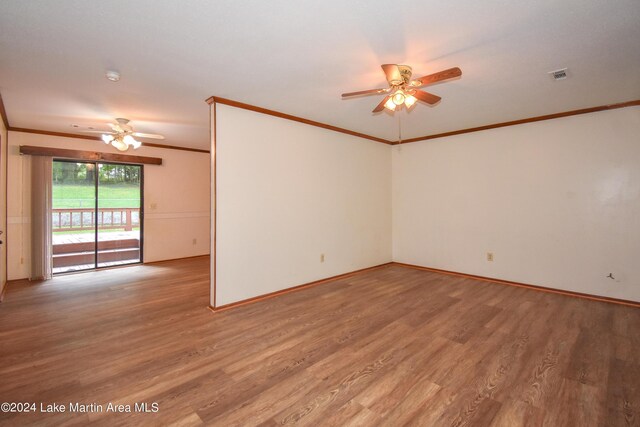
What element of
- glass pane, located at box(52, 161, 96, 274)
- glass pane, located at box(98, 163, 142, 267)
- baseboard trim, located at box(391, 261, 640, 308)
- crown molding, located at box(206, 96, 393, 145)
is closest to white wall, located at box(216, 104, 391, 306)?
crown molding, located at box(206, 96, 393, 145)

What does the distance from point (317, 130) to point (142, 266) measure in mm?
4424

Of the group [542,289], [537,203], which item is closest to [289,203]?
[537,203]

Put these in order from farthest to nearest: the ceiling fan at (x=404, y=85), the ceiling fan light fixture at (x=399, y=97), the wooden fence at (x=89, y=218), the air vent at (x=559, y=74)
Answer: the wooden fence at (x=89, y=218)
the air vent at (x=559, y=74)
the ceiling fan light fixture at (x=399, y=97)
the ceiling fan at (x=404, y=85)

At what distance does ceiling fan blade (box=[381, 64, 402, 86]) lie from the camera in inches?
88.4

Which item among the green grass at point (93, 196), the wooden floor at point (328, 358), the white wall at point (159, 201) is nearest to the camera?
the wooden floor at point (328, 358)

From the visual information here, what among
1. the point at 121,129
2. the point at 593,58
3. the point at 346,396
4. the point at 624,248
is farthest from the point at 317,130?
the point at 624,248

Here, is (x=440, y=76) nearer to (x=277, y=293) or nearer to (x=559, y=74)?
(x=559, y=74)

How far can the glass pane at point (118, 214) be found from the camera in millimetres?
5832

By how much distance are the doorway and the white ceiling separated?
1.82m

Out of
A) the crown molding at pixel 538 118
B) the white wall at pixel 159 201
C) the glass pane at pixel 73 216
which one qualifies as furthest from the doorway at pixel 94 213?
the crown molding at pixel 538 118

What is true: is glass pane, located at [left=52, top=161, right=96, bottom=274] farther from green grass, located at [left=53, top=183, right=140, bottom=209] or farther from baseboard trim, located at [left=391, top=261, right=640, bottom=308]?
baseboard trim, located at [left=391, top=261, right=640, bottom=308]

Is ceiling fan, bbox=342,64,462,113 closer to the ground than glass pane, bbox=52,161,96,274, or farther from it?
farther from it

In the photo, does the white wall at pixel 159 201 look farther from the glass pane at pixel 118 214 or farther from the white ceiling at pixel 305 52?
the white ceiling at pixel 305 52

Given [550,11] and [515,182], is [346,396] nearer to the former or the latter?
[550,11]
